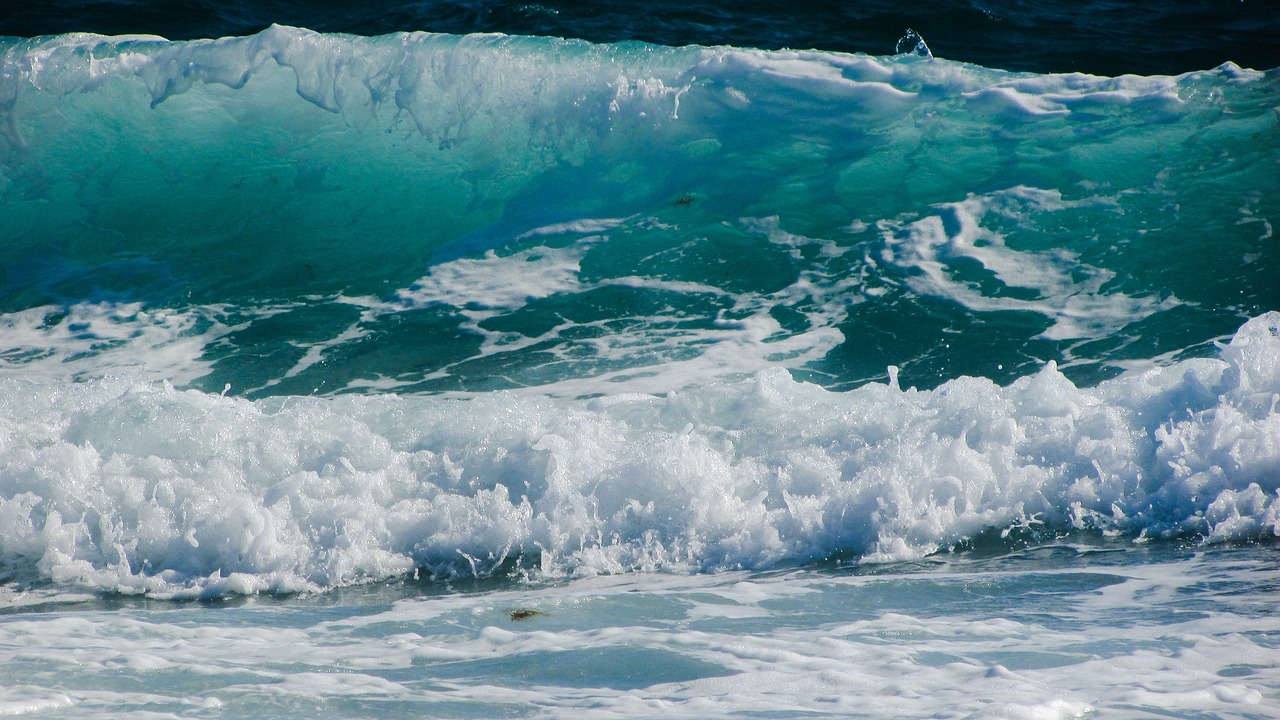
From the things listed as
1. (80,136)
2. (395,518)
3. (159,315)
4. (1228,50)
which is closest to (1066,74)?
(1228,50)

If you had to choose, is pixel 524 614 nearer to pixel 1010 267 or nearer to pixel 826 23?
pixel 1010 267

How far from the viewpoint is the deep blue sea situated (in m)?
3.17

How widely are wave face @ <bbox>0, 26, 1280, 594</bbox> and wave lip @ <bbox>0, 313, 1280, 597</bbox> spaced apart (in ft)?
0.05

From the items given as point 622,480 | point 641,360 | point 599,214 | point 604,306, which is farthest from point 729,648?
point 599,214

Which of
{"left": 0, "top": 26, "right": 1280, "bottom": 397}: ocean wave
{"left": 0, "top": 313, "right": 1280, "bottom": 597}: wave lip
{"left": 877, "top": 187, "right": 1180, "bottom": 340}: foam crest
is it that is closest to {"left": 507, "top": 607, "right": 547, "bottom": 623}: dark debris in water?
{"left": 0, "top": 313, "right": 1280, "bottom": 597}: wave lip

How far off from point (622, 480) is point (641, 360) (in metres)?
1.57

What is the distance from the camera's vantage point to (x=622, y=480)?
433 centimetres

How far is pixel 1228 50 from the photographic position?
8.29 metres

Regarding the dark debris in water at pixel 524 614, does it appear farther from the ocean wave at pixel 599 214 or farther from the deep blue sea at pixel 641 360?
the ocean wave at pixel 599 214

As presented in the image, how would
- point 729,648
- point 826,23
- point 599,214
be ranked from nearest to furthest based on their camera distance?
point 729,648
point 599,214
point 826,23

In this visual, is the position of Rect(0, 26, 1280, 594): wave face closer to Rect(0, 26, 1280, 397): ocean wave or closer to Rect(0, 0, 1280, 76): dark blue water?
Rect(0, 26, 1280, 397): ocean wave

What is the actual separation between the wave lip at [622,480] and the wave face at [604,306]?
0.02m

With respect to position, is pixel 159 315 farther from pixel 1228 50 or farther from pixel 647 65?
pixel 1228 50

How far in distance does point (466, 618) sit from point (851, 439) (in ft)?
6.41
